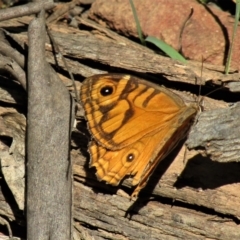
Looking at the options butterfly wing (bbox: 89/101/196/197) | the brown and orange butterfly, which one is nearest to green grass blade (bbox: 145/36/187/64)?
the brown and orange butterfly

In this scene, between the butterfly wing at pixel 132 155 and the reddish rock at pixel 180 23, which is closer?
the butterfly wing at pixel 132 155

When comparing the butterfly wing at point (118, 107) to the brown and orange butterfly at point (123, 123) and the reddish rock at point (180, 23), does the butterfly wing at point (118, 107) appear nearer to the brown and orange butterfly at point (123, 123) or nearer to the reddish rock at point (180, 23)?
the brown and orange butterfly at point (123, 123)

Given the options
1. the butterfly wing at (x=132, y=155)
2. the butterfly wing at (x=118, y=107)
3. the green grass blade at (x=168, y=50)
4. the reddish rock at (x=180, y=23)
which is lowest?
the butterfly wing at (x=132, y=155)

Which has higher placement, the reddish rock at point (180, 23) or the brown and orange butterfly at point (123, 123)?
the reddish rock at point (180, 23)

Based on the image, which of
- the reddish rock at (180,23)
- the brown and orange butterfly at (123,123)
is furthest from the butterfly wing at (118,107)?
the reddish rock at (180,23)

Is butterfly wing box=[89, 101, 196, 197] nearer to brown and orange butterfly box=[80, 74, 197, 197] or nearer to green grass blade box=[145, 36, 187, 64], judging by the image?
brown and orange butterfly box=[80, 74, 197, 197]

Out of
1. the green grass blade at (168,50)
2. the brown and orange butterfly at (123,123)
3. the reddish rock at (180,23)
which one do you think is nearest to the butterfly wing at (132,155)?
the brown and orange butterfly at (123,123)

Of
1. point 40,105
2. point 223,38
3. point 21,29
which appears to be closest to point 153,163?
point 40,105
